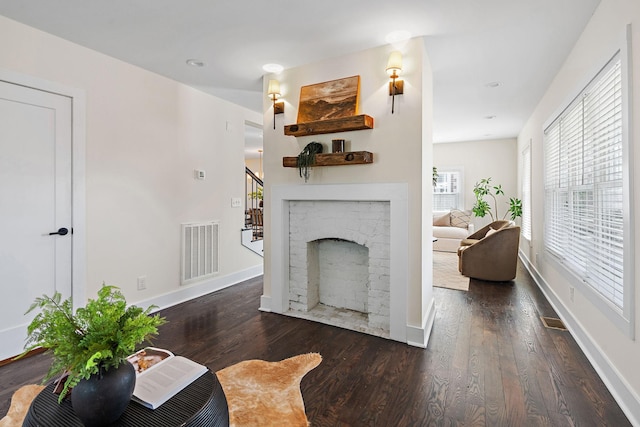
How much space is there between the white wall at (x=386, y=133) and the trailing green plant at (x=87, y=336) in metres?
2.15

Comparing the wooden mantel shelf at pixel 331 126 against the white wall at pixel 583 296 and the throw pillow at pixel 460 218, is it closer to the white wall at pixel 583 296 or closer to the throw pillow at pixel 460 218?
the white wall at pixel 583 296

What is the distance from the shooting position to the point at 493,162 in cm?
773

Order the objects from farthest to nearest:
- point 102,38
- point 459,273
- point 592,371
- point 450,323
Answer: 1. point 459,273
2. point 450,323
3. point 102,38
4. point 592,371

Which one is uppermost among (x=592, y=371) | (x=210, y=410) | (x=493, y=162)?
(x=493, y=162)

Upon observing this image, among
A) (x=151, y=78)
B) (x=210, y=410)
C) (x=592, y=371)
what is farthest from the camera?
(x=151, y=78)

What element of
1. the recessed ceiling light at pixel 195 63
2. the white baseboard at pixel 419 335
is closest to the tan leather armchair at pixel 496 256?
the white baseboard at pixel 419 335

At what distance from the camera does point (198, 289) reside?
4094 millimetres

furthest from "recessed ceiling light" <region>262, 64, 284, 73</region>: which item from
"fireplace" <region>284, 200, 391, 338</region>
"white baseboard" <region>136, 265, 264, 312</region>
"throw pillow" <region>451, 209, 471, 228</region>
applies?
"throw pillow" <region>451, 209, 471, 228</region>

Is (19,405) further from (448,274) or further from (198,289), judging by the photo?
(448,274)

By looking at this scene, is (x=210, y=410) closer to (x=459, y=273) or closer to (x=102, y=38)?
(x=102, y=38)

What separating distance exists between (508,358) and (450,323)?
2.35 ft

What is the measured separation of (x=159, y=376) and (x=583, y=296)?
10.4 ft

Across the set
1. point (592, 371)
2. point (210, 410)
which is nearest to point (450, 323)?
point (592, 371)

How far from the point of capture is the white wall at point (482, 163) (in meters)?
7.59
